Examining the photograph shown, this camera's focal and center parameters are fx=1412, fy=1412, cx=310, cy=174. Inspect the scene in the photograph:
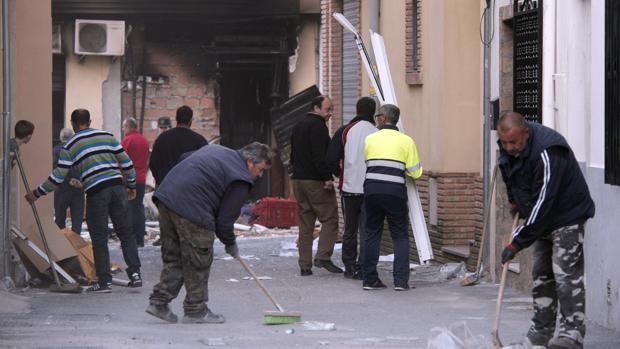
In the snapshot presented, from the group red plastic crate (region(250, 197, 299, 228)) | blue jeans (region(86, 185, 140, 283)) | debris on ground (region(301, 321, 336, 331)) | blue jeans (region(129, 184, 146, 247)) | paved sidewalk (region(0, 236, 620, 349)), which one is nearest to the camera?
paved sidewalk (region(0, 236, 620, 349))

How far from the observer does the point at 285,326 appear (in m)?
10.8

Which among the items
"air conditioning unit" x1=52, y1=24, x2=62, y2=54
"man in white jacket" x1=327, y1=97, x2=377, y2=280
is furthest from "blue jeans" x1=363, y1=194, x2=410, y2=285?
"air conditioning unit" x1=52, y1=24, x2=62, y2=54

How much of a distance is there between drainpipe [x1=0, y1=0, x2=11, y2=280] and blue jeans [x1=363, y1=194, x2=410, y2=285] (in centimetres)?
344

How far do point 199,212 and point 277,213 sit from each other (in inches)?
533

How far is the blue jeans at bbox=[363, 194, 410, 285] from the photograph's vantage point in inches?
525

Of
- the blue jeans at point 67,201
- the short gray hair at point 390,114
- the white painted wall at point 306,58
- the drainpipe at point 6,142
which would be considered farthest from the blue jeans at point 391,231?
the white painted wall at point 306,58

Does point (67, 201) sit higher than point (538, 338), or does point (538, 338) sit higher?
point (67, 201)

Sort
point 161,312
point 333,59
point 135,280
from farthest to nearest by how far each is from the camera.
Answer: point 333,59
point 135,280
point 161,312

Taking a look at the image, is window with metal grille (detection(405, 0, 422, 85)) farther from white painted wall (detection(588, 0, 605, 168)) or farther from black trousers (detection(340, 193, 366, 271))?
white painted wall (detection(588, 0, 605, 168))

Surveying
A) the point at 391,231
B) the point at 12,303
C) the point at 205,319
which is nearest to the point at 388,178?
the point at 391,231

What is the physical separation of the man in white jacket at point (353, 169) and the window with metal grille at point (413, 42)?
8.79 ft

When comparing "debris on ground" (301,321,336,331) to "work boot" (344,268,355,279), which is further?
"work boot" (344,268,355,279)

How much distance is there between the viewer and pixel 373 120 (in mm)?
14680

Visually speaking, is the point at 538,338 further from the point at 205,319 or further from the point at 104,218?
the point at 104,218
